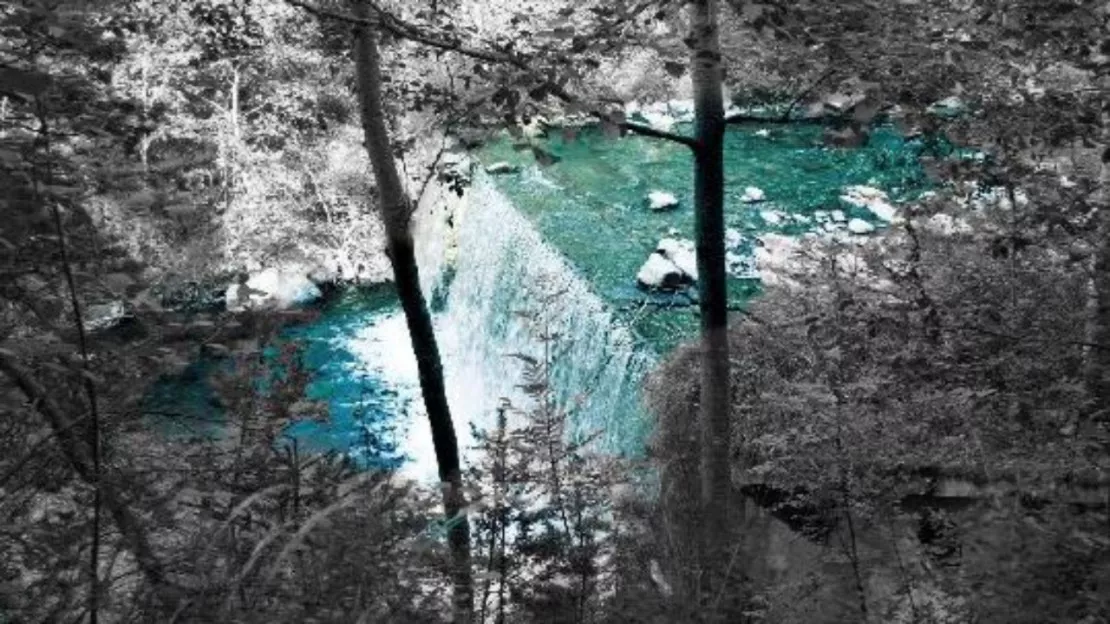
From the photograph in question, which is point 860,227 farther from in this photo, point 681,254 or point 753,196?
point 681,254

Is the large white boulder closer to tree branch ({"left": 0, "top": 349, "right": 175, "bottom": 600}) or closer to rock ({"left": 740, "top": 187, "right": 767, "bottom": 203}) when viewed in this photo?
rock ({"left": 740, "top": 187, "right": 767, "bottom": 203})

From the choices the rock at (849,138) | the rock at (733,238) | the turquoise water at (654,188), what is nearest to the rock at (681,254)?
the turquoise water at (654,188)

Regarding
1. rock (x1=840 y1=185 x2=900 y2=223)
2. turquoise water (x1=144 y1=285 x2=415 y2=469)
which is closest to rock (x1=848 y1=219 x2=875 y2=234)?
rock (x1=840 y1=185 x2=900 y2=223)

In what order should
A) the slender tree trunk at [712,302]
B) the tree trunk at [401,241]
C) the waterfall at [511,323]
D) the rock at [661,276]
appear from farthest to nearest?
the rock at [661,276] < the waterfall at [511,323] < the tree trunk at [401,241] < the slender tree trunk at [712,302]

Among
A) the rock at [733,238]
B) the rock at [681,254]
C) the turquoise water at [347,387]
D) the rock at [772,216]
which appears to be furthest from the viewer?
the rock at [772,216]

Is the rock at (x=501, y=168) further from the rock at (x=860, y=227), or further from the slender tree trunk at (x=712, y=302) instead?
the slender tree trunk at (x=712, y=302)
